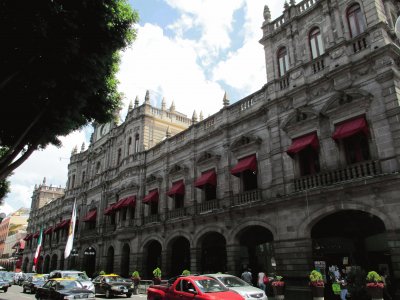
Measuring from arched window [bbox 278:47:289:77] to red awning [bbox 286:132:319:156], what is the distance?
4956 millimetres

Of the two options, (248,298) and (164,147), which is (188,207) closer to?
(164,147)

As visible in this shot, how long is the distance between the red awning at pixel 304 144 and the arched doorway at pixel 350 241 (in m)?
3.60

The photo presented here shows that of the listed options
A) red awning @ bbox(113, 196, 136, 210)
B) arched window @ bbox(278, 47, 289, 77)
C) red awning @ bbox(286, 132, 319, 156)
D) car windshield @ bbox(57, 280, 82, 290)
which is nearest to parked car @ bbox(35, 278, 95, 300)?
car windshield @ bbox(57, 280, 82, 290)

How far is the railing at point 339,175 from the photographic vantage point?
14.9m

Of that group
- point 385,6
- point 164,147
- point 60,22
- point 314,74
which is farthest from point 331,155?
point 164,147

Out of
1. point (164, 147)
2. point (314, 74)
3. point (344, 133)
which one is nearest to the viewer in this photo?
point (344, 133)

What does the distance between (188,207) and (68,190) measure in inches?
1110

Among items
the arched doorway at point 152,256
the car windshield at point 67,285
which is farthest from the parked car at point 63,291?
the arched doorway at point 152,256

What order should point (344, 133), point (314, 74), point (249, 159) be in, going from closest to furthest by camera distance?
point (344, 133) → point (314, 74) → point (249, 159)

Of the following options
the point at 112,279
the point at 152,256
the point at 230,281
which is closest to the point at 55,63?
the point at 230,281

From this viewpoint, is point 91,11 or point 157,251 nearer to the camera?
point 91,11

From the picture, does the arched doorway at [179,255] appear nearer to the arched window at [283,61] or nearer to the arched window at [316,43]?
the arched window at [283,61]

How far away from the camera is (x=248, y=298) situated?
11148 millimetres

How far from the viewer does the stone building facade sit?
1537 centimetres
